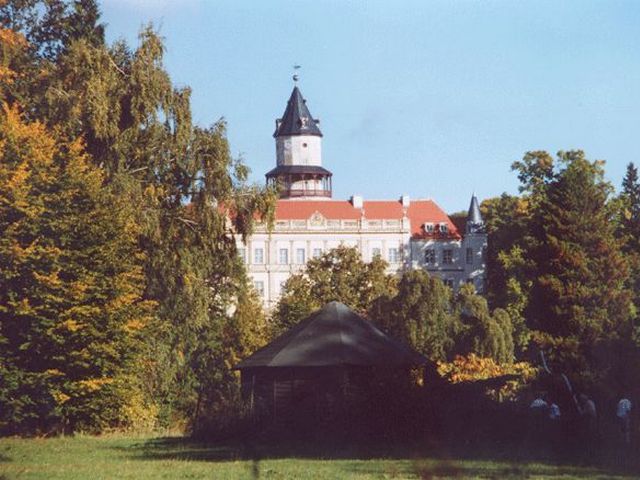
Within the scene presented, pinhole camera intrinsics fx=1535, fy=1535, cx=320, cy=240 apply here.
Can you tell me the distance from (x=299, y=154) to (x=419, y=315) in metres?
78.8

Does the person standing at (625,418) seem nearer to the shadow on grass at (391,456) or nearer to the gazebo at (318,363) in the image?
the shadow on grass at (391,456)

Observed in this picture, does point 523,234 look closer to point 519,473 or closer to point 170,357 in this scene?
point 170,357

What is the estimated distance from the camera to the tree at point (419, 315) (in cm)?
7800

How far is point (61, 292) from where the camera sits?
40719 mm

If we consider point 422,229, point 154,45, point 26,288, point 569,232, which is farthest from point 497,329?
point 422,229

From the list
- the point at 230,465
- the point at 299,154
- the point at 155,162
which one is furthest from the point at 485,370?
the point at 299,154

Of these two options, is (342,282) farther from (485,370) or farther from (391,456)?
(391,456)

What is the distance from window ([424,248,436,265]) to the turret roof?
2109cm

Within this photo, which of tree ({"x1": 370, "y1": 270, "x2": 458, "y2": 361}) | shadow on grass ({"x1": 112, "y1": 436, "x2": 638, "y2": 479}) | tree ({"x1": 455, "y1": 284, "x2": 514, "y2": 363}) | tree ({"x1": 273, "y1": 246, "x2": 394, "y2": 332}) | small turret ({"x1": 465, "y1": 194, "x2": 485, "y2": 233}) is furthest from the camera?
small turret ({"x1": 465, "y1": 194, "x2": 485, "y2": 233})

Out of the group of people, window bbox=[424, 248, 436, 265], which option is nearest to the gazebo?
the group of people

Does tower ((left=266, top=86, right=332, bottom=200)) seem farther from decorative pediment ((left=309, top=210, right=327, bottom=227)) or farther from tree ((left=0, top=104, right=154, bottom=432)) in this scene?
tree ((left=0, top=104, right=154, bottom=432))

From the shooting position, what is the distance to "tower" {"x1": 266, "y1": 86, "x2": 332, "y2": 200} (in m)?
154

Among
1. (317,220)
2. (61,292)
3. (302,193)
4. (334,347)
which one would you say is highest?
(302,193)

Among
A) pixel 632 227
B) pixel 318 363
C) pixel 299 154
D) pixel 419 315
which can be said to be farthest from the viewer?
pixel 299 154
